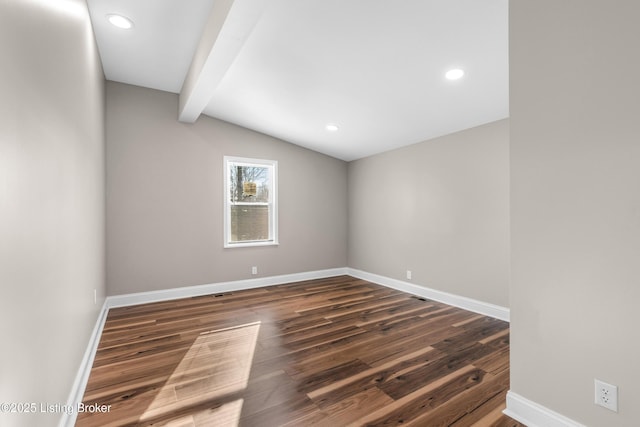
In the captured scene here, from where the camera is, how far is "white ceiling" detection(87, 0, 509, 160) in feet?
6.93

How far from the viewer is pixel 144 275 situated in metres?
3.99

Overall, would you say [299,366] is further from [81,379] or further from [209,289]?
[209,289]

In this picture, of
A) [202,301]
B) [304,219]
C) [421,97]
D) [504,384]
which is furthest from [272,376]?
[304,219]

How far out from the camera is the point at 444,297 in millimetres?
4008

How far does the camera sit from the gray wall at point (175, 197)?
12.7 feet

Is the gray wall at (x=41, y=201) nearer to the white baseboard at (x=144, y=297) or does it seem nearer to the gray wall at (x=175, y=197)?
the white baseboard at (x=144, y=297)

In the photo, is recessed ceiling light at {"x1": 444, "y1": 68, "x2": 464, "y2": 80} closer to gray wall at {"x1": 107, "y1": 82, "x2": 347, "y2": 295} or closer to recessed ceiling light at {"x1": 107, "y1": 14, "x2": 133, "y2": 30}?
recessed ceiling light at {"x1": 107, "y1": 14, "x2": 133, "y2": 30}

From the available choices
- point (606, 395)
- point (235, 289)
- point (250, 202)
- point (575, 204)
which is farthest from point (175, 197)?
point (606, 395)

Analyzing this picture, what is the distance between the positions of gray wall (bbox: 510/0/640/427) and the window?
3.86 metres

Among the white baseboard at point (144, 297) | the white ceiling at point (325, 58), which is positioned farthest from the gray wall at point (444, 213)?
the white baseboard at point (144, 297)

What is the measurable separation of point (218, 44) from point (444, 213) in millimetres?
3285

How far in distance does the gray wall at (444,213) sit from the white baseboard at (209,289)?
1068 mm

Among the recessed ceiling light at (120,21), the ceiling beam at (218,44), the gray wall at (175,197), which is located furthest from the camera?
the gray wall at (175,197)

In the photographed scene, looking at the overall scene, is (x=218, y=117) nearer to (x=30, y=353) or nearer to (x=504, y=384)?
(x=30, y=353)
